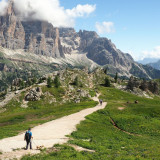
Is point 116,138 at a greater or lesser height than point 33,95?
lesser

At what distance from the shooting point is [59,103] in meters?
93.2

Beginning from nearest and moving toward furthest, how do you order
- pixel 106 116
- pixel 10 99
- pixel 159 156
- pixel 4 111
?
pixel 159 156, pixel 106 116, pixel 4 111, pixel 10 99

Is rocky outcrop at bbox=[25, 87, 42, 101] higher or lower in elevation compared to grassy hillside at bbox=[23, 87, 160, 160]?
higher

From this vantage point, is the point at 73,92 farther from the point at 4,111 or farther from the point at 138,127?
the point at 138,127

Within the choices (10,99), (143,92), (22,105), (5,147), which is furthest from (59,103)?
(143,92)

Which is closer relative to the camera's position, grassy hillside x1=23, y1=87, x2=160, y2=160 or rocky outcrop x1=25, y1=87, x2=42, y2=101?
grassy hillside x1=23, y1=87, x2=160, y2=160

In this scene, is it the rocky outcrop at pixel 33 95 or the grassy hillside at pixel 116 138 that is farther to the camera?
the rocky outcrop at pixel 33 95

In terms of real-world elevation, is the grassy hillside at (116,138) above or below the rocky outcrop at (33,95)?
below

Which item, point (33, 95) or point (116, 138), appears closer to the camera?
point (116, 138)

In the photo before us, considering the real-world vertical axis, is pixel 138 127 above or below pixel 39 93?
below

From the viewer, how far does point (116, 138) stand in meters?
35.8

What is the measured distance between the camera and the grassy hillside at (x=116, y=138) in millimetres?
22047

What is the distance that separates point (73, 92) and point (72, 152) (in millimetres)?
82165

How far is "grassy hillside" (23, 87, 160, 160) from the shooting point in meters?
22.0
